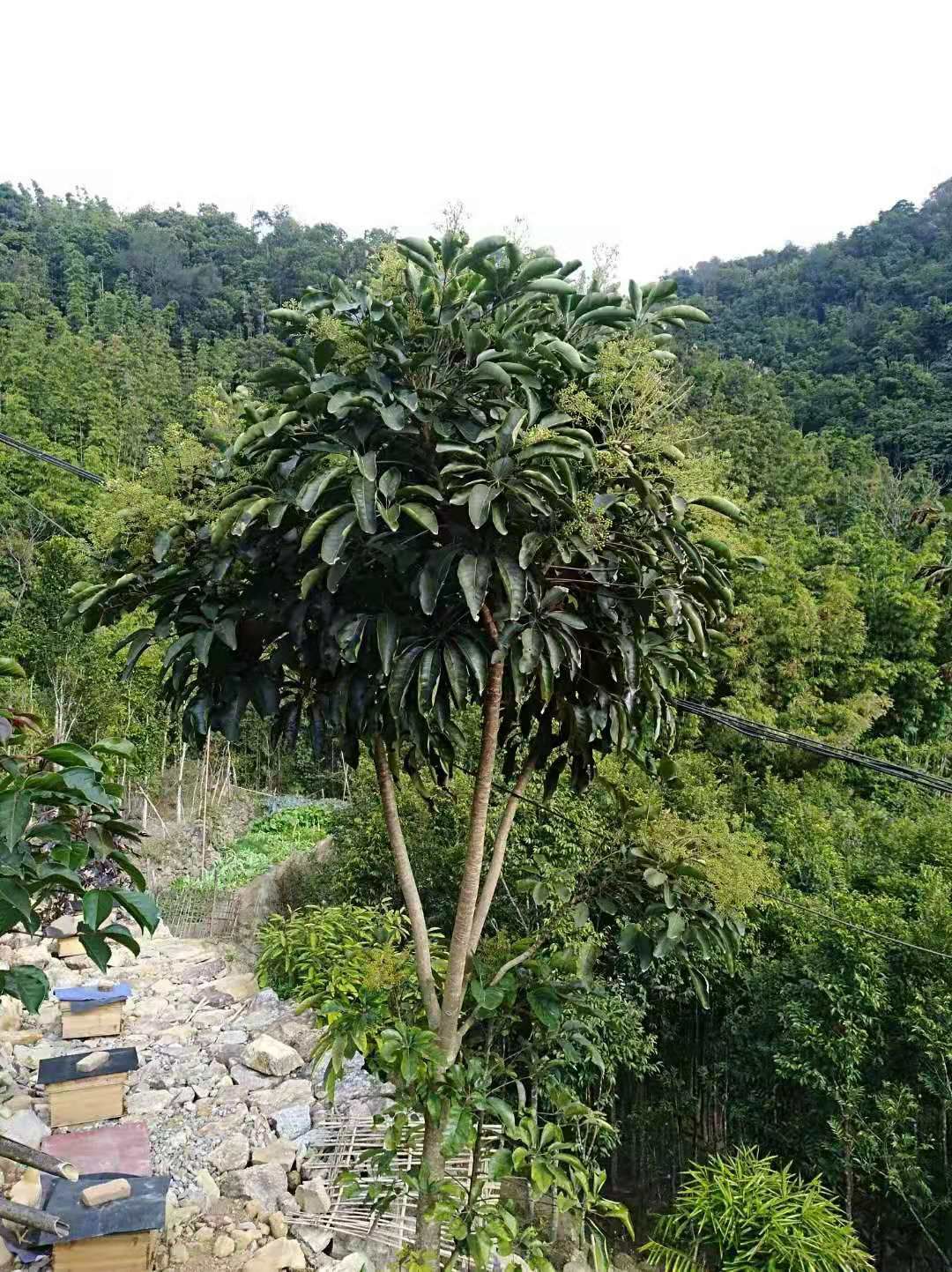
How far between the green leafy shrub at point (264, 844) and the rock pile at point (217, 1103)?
3386mm

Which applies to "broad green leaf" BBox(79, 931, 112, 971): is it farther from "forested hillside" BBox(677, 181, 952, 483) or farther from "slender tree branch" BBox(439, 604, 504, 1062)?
"forested hillside" BBox(677, 181, 952, 483)

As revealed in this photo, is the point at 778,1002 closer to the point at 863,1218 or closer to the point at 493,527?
the point at 863,1218

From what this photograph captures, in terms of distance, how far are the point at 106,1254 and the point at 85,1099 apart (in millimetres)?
1156

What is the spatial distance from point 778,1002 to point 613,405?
416 cm

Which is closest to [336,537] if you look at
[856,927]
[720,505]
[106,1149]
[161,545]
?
[161,545]

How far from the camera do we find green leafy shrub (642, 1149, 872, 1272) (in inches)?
136

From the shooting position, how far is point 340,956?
384cm

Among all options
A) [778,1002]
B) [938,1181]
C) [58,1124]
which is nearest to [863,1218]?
[938,1181]

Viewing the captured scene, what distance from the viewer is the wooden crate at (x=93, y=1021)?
4.29 m

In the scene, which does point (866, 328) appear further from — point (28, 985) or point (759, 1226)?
point (28, 985)

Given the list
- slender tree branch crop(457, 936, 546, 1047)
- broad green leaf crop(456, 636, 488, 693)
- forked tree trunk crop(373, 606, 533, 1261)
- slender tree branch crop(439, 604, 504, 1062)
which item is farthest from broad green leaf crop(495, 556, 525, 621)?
slender tree branch crop(457, 936, 546, 1047)

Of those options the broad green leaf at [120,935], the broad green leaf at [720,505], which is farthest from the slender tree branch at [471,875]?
the broad green leaf at [120,935]

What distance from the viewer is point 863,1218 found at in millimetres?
4902

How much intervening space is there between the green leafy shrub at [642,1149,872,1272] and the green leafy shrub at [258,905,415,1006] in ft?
5.68
